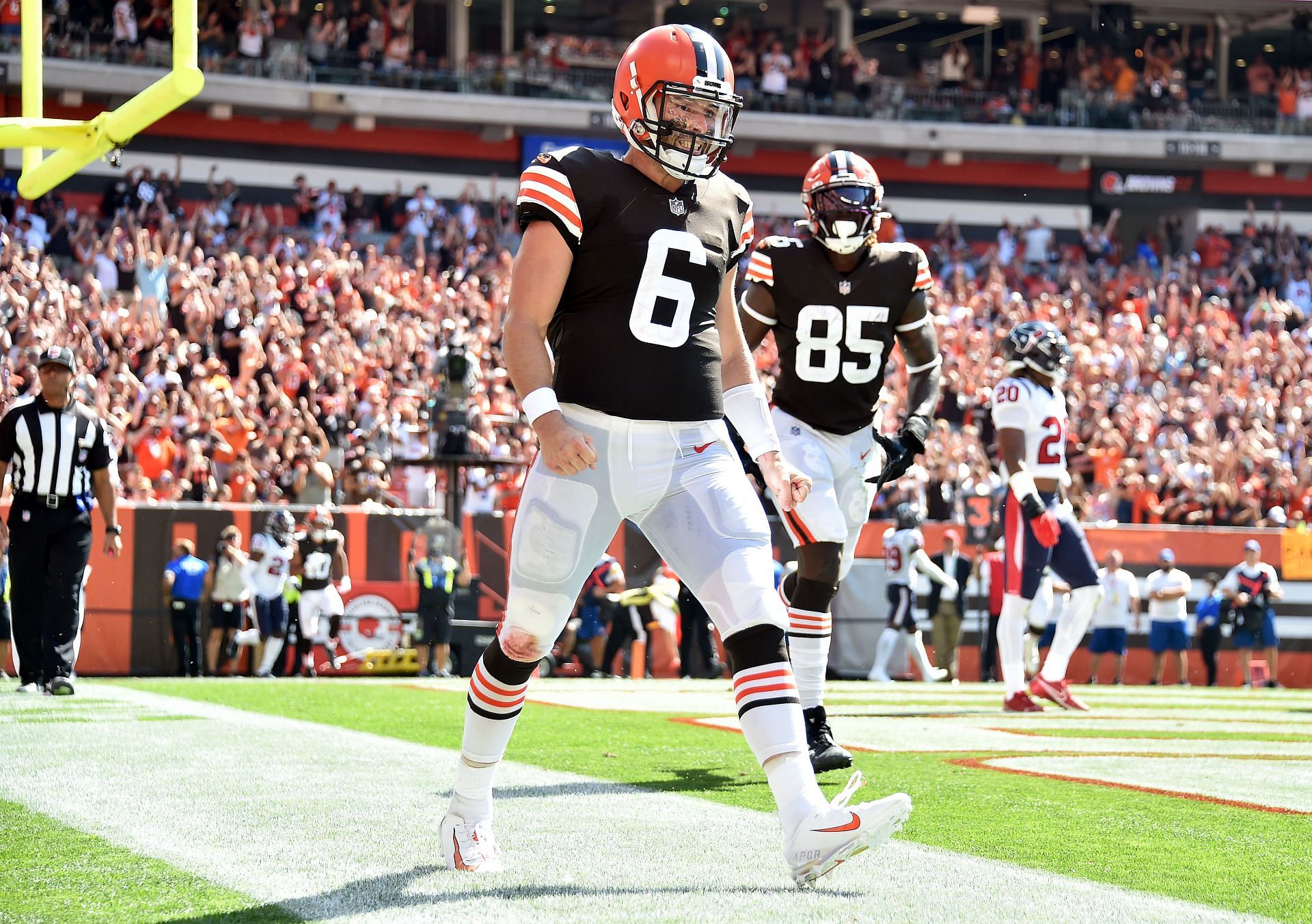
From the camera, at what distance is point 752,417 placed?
4129mm

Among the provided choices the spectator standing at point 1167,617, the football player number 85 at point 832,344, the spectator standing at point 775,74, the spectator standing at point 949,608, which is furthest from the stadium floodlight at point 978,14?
the football player number 85 at point 832,344

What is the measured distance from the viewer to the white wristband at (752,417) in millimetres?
4098

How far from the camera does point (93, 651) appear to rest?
13859 millimetres

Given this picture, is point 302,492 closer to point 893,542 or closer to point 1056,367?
point 893,542

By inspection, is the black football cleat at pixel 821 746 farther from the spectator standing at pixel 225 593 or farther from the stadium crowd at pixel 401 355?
the stadium crowd at pixel 401 355

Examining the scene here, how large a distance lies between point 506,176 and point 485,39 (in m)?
3.18

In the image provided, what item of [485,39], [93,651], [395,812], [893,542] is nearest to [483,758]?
[395,812]

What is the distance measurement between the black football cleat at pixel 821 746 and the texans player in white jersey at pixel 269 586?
895cm

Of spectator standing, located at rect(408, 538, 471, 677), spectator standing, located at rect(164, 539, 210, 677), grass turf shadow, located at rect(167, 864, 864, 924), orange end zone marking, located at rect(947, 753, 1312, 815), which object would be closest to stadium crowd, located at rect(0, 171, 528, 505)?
spectator standing, located at rect(164, 539, 210, 677)

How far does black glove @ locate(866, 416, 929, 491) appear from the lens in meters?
6.58

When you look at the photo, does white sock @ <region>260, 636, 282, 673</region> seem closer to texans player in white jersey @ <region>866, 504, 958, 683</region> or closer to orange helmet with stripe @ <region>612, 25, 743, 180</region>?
texans player in white jersey @ <region>866, 504, 958, 683</region>

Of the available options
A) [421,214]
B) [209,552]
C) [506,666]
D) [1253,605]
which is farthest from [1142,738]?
[421,214]

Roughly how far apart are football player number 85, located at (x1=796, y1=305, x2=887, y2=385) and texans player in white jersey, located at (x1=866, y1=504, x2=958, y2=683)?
29.4 ft

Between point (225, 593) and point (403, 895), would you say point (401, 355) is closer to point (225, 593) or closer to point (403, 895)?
point (225, 593)
